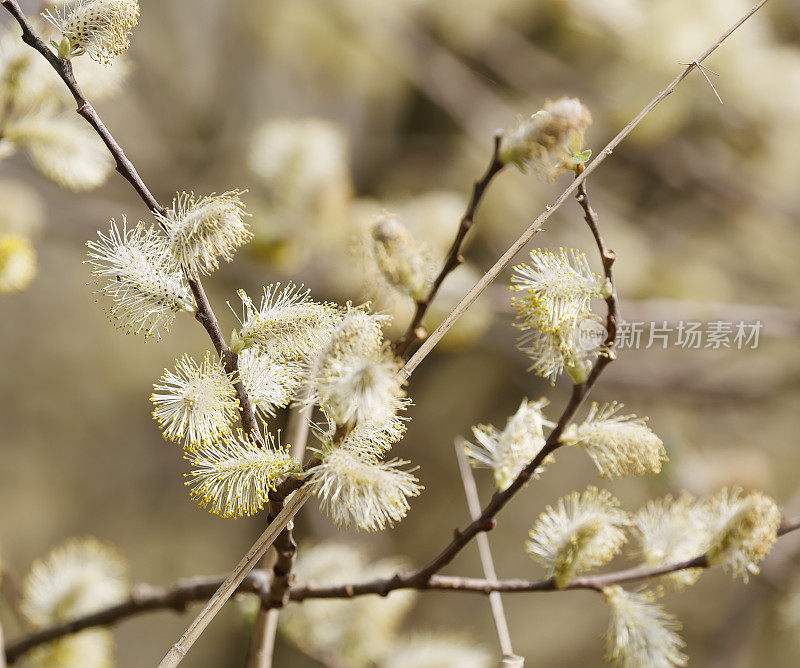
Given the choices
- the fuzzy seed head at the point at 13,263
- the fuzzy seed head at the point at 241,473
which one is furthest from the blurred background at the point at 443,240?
the fuzzy seed head at the point at 241,473

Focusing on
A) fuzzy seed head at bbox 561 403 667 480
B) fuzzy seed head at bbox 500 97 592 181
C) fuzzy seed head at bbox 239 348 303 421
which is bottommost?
fuzzy seed head at bbox 239 348 303 421

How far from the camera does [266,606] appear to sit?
29 centimetres

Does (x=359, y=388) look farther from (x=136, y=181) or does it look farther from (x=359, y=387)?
(x=136, y=181)

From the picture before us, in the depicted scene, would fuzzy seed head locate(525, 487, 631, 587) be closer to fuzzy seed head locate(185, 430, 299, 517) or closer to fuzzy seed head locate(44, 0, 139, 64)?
fuzzy seed head locate(185, 430, 299, 517)

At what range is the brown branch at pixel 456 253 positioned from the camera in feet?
0.75

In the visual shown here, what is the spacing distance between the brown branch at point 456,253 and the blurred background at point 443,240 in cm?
27

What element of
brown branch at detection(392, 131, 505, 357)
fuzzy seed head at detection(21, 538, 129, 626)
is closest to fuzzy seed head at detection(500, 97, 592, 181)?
brown branch at detection(392, 131, 505, 357)

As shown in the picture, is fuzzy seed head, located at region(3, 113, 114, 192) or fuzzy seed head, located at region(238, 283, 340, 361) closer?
fuzzy seed head, located at region(238, 283, 340, 361)

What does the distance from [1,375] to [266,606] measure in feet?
3.26

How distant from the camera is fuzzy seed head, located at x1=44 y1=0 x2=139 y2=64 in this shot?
23cm

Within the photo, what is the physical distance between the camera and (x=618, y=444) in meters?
0.25

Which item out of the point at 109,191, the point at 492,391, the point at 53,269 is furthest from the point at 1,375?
the point at 492,391

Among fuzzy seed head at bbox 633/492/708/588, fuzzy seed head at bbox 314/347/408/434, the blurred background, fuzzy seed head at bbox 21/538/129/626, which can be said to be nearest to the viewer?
fuzzy seed head at bbox 314/347/408/434

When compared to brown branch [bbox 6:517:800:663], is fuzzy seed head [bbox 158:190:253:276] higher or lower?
higher
